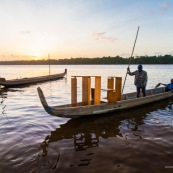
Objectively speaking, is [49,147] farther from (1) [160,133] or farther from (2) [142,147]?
(1) [160,133]

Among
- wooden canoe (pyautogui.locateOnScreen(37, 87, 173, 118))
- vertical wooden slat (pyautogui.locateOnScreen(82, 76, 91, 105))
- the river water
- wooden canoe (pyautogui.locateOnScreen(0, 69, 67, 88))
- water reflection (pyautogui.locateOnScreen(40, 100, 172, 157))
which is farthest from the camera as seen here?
wooden canoe (pyautogui.locateOnScreen(0, 69, 67, 88))

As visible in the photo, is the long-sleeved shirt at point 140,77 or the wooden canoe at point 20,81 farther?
the wooden canoe at point 20,81

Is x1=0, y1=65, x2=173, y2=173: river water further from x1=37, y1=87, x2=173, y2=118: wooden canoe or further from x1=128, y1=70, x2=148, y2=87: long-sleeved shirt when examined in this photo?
x1=128, y1=70, x2=148, y2=87: long-sleeved shirt

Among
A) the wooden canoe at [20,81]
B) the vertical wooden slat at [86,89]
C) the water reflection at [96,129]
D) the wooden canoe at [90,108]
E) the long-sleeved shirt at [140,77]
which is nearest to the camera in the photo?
the water reflection at [96,129]

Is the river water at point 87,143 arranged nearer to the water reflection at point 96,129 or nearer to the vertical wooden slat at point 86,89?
the water reflection at point 96,129

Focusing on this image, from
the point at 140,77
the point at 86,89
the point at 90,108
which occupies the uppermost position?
the point at 140,77

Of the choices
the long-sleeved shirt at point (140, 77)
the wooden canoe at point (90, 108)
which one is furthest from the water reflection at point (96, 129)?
the long-sleeved shirt at point (140, 77)

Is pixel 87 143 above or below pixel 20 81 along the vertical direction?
below

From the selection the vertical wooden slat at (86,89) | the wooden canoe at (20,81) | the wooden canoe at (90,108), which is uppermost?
the vertical wooden slat at (86,89)

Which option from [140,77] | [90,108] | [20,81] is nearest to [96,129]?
[90,108]

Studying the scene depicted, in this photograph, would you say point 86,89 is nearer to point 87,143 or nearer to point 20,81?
point 87,143

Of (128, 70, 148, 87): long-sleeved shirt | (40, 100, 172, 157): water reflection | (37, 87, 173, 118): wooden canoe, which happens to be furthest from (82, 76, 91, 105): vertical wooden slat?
(128, 70, 148, 87): long-sleeved shirt

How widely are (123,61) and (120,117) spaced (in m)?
142

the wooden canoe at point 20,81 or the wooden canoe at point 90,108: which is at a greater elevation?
the wooden canoe at point 90,108
